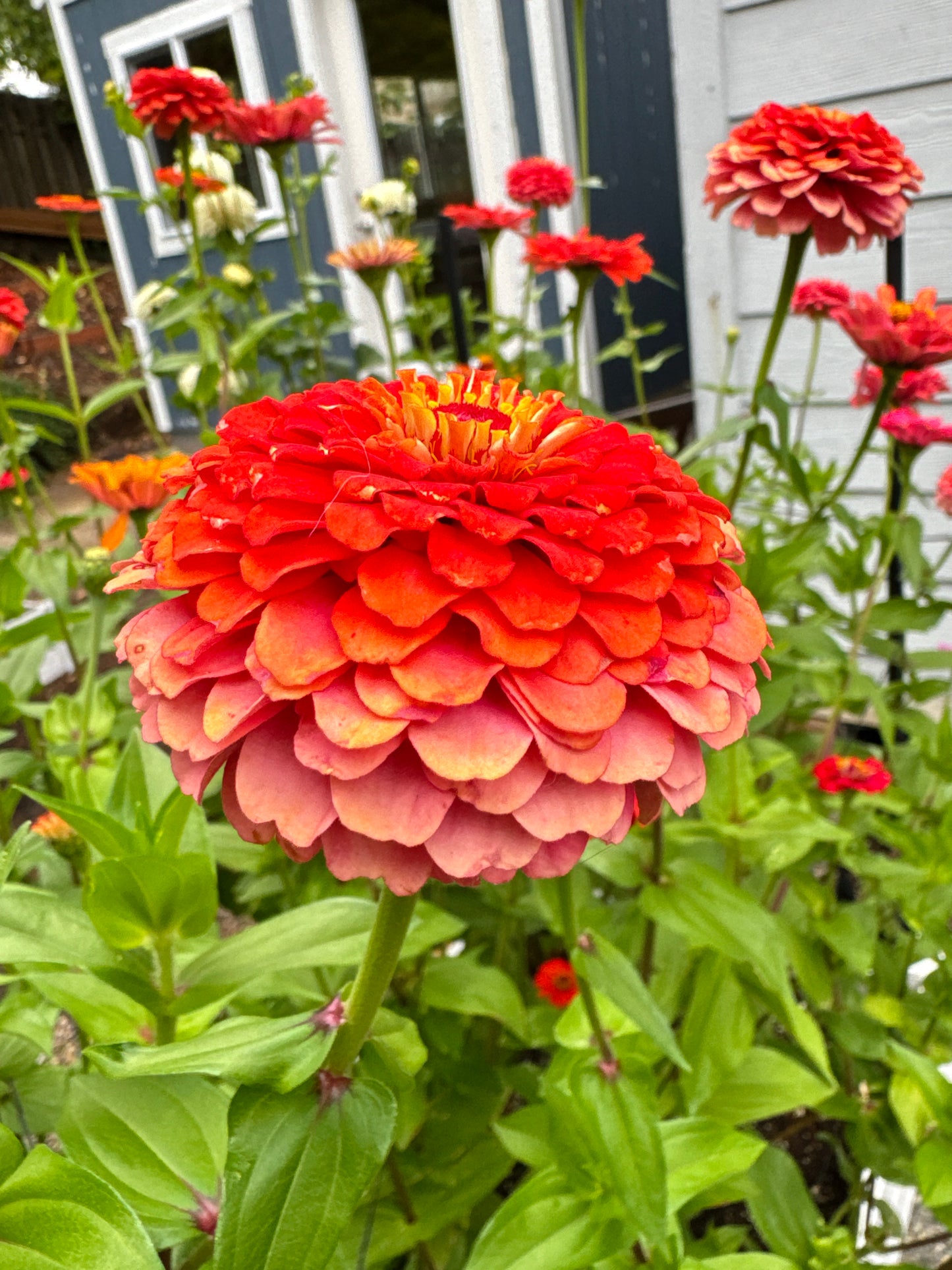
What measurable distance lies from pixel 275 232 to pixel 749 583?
9.72 ft

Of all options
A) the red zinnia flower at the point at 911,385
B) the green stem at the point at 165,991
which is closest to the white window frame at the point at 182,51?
the red zinnia flower at the point at 911,385

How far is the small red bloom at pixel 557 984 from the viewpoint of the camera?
676 mm

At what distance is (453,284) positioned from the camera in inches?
51.1

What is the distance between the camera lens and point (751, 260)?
1.32 metres

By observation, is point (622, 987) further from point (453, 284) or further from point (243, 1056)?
point (453, 284)

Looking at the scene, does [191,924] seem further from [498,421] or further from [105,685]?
[105,685]

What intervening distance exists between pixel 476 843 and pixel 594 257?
781 mm

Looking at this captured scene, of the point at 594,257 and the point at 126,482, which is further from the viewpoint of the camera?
the point at 594,257

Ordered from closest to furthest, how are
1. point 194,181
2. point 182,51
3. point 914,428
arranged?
1. point 914,428
2. point 194,181
3. point 182,51

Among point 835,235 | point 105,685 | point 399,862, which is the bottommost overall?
point 105,685

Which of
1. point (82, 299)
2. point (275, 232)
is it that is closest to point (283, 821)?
point (275, 232)

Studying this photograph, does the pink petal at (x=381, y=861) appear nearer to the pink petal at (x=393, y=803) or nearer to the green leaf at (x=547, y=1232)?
the pink petal at (x=393, y=803)

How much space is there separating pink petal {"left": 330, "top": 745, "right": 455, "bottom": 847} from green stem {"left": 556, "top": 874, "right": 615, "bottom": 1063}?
17cm

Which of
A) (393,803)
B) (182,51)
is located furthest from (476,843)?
(182,51)
